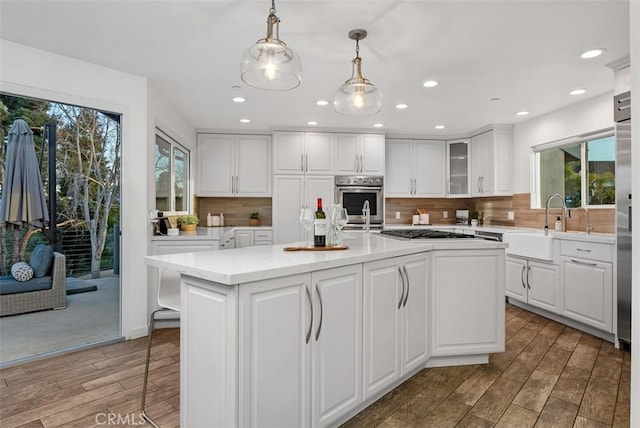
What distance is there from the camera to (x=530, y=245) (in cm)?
387

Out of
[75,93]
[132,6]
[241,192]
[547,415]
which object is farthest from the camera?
[241,192]

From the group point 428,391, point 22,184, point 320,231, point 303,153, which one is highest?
point 303,153

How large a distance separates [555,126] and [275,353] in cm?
439

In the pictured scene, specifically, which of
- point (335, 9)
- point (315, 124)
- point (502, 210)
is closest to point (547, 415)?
point (335, 9)

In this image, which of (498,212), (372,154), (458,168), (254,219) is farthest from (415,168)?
(254,219)

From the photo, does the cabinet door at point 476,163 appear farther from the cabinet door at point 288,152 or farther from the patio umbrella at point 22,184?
the patio umbrella at point 22,184

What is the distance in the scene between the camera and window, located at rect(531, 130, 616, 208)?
3768 mm

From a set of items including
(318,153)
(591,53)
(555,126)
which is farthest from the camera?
(318,153)

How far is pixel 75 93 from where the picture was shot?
291cm

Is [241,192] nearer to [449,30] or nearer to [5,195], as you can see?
[5,195]

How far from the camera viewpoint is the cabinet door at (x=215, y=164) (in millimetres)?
5359

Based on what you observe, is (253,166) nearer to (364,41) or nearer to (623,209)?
(364,41)

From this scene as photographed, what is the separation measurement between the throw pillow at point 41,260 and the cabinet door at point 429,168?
4.69 meters

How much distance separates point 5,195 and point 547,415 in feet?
12.8
